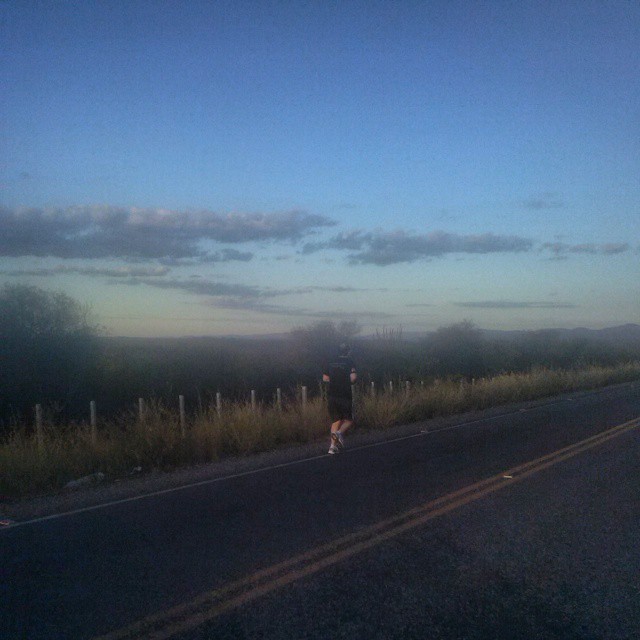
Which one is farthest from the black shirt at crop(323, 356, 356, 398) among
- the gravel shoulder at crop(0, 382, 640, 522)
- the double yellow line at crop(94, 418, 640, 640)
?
the double yellow line at crop(94, 418, 640, 640)

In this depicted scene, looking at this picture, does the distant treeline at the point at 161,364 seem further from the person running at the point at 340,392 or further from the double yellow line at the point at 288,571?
the double yellow line at the point at 288,571

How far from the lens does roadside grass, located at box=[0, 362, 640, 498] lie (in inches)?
433

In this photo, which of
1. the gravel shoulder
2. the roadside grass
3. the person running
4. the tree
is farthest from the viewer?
the tree

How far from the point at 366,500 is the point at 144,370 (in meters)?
22.4

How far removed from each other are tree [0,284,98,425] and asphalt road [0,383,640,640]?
45.4ft

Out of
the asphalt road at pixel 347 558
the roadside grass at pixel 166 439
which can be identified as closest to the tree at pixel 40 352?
the roadside grass at pixel 166 439

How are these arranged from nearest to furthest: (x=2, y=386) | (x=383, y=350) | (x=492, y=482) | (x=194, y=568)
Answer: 1. (x=194, y=568)
2. (x=492, y=482)
3. (x=2, y=386)
4. (x=383, y=350)

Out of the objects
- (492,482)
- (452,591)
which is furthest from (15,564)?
(492,482)

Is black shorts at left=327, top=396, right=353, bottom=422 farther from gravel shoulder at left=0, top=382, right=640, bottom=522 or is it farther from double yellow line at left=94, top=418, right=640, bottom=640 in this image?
double yellow line at left=94, top=418, right=640, bottom=640

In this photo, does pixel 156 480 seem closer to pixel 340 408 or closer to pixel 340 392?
pixel 340 408

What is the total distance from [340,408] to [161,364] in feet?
66.9

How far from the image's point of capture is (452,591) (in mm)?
5340

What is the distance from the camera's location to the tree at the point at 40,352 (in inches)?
843

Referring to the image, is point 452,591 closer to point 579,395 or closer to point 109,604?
point 109,604
